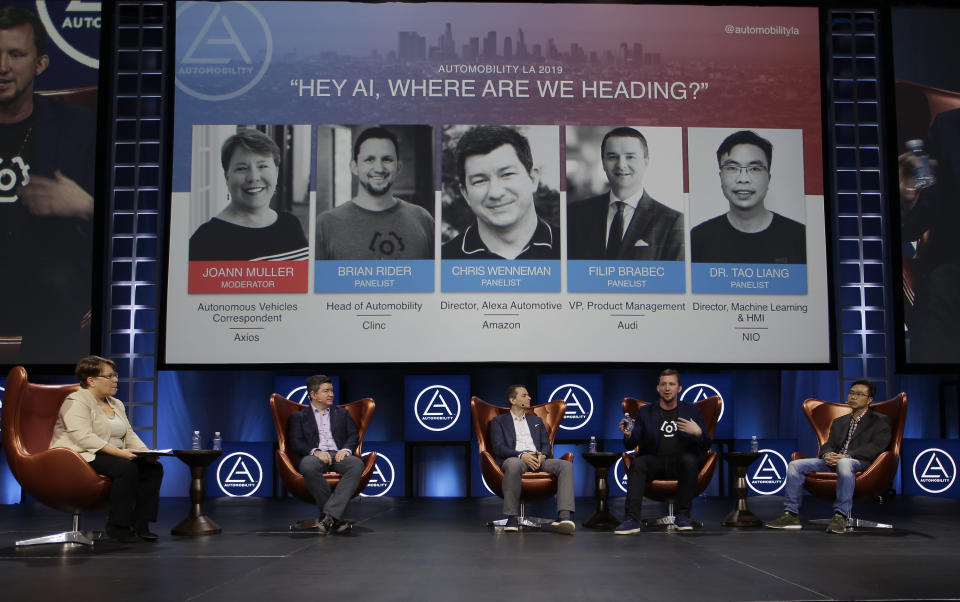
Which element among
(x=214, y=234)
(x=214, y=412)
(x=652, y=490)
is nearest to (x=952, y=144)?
(x=652, y=490)

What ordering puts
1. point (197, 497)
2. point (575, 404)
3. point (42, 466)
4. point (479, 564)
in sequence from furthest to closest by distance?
1. point (575, 404)
2. point (197, 497)
3. point (42, 466)
4. point (479, 564)

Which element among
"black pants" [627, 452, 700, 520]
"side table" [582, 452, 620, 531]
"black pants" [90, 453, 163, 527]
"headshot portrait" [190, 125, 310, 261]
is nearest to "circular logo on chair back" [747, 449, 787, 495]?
"black pants" [627, 452, 700, 520]

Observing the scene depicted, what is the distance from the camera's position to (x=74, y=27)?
7.75m

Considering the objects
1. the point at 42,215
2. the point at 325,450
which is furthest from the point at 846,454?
the point at 42,215

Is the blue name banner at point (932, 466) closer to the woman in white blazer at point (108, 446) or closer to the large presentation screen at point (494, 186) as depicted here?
the large presentation screen at point (494, 186)

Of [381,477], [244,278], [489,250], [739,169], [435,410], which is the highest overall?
[739,169]

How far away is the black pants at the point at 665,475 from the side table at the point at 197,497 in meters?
2.56

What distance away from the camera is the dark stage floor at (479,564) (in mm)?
3324

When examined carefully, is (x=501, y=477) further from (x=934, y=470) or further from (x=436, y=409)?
(x=934, y=470)

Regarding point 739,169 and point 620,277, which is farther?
point 739,169

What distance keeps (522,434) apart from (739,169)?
3.23m

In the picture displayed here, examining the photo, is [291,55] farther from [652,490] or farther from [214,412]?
[652,490]

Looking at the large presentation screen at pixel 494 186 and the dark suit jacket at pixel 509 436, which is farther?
the large presentation screen at pixel 494 186

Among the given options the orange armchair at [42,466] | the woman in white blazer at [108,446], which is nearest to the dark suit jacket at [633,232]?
the woman in white blazer at [108,446]
